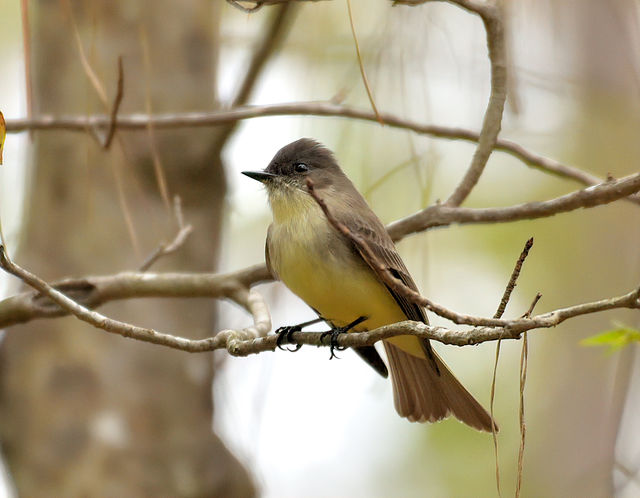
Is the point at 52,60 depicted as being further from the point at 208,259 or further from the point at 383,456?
the point at 383,456

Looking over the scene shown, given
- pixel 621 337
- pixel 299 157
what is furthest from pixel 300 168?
pixel 621 337

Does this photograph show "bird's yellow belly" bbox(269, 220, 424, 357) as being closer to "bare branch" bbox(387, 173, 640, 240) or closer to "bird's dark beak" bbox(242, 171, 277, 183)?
"bare branch" bbox(387, 173, 640, 240)

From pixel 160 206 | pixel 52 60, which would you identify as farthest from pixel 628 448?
pixel 52 60

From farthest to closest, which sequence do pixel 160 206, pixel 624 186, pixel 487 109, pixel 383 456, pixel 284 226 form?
pixel 383 456
pixel 160 206
pixel 284 226
pixel 487 109
pixel 624 186

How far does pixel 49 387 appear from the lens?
403cm

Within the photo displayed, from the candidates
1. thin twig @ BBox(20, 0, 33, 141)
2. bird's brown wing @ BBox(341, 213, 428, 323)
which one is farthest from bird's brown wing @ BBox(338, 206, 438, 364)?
→ thin twig @ BBox(20, 0, 33, 141)

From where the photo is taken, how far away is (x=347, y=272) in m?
3.24


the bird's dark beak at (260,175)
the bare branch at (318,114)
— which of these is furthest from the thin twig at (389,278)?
the bird's dark beak at (260,175)

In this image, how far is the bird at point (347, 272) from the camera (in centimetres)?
325

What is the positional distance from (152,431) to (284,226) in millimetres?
1372

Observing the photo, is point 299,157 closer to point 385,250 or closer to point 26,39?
point 385,250

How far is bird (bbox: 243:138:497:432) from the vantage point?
3.25m

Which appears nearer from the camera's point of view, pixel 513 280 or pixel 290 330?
pixel 513 280

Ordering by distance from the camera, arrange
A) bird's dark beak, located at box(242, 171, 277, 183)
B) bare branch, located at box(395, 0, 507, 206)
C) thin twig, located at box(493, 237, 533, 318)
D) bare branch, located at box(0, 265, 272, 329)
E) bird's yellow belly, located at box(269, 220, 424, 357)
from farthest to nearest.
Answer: bird's dark beak, located at box(242, 171, 277, 183) < bird's yellow belly, located at box(269, 220, 424, 357) < bare branch, located at box(0, 265, 272, 329) < bare branch, located at box(395, 0, 507, 206) < thin twig, located at box(493, 237, 533, 318)
